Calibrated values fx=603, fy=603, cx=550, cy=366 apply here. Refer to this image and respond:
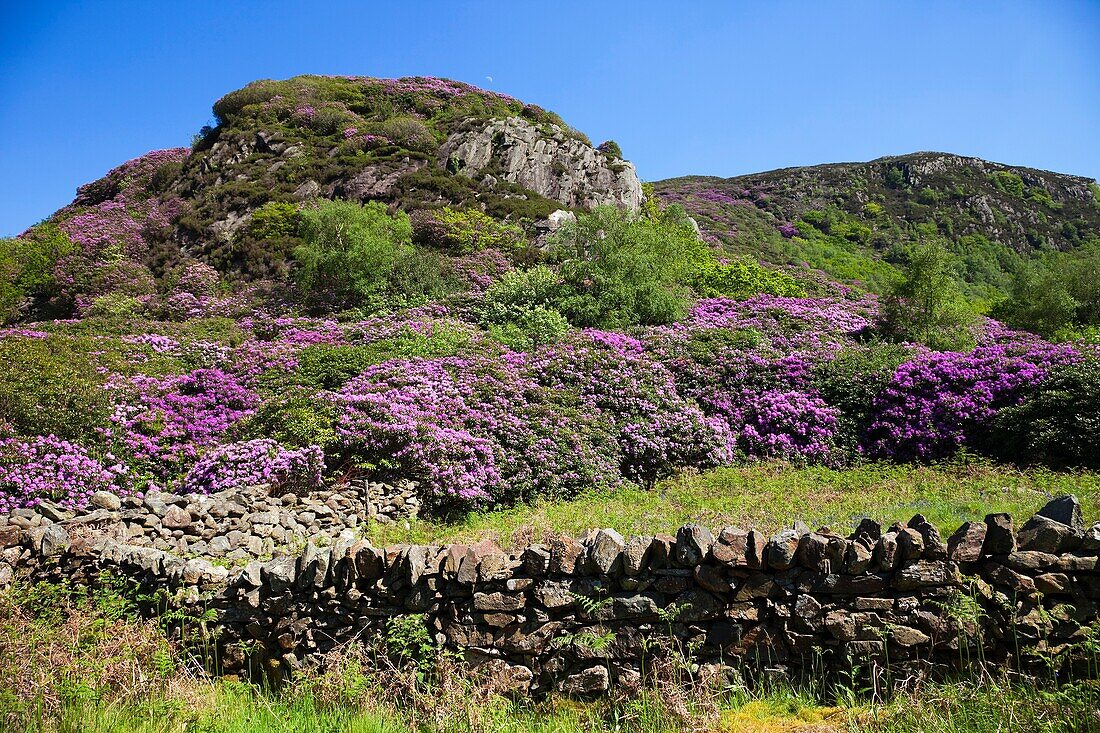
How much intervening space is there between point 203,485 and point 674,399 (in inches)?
346

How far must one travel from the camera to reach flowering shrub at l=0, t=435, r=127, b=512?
8.37 meters

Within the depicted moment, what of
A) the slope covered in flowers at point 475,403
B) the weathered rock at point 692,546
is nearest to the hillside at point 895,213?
the slope covered in flowers at point 475,403

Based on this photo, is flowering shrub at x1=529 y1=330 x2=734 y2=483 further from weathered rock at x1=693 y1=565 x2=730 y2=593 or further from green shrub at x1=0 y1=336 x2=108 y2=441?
green shrub at x1=0 y1=336 x2=108 y2=441

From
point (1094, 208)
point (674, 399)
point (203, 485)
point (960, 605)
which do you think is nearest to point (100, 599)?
point (203, 485)

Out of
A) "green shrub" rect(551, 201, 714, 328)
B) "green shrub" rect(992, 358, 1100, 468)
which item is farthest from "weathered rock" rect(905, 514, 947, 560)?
"green shrub" rect(551, 201, 714, 328)

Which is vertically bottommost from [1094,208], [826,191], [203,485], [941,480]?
[941,480]

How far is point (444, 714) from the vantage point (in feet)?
13.3

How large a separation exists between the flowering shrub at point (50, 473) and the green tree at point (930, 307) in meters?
18.2

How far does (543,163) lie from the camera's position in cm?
2919

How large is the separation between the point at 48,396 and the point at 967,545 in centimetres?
1204

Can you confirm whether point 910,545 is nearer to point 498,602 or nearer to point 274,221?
point 498,602

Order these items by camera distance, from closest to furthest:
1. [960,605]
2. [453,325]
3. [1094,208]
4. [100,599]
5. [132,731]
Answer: [132,731] < [960,605] < [100,599] < [453,325] < [1094,208]

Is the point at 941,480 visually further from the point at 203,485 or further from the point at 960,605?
the point at 203,485

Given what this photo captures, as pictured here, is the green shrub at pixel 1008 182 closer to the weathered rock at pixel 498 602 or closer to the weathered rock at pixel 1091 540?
the weathered rock at pixel 1091 540
